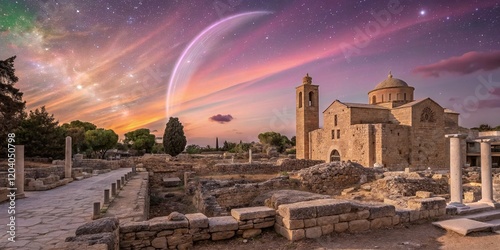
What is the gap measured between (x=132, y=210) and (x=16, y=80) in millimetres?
23419

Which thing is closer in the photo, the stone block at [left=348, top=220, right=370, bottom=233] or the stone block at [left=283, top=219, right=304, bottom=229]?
the stone block at [left=283, top=219, right=304, bottom=229]

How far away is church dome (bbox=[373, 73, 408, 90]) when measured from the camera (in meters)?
36.1

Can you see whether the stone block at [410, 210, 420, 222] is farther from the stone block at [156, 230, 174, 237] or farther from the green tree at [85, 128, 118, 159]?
the green tree at [85, 128, 118, 159]

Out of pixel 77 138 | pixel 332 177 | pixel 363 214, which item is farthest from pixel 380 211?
pixel 77 138

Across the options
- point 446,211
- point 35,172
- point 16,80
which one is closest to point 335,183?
point 446,211

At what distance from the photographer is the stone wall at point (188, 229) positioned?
5.04m

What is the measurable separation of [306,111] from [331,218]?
3155 cm

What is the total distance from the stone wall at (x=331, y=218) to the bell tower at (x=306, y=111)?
99.2 ft

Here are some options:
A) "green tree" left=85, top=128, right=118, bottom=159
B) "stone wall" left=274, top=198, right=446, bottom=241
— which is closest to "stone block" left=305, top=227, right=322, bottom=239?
"stone wall" left=274, top=198, right=446, bottom=241

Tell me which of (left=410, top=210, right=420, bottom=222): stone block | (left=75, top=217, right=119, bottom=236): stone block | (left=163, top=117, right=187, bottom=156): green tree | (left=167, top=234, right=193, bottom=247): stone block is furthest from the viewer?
(left=163, top=117, right=187, bottom=156): green tree

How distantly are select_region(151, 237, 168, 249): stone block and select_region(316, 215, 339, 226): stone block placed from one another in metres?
2.92

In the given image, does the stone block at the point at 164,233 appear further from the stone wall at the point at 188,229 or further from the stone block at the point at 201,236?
the stone block at the point at 201,236

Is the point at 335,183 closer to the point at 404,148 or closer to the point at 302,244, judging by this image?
the point at 302,244

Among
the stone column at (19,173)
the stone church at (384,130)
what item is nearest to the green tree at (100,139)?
the stone church at (384,130)
